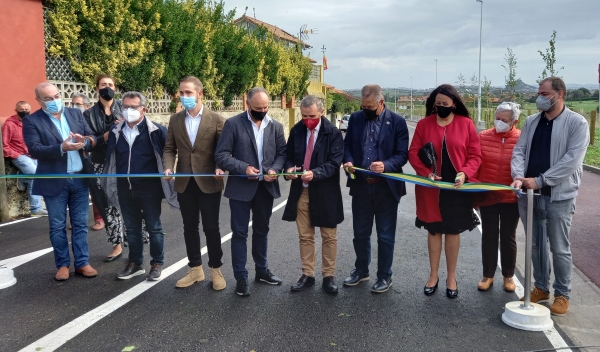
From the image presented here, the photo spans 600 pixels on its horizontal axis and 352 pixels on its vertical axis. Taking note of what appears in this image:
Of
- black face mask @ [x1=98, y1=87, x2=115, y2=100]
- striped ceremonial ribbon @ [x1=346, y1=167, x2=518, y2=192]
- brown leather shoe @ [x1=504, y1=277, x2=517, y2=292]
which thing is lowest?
brown leather shoe @ [x1=504, y1=277, x2=517, y2=292]

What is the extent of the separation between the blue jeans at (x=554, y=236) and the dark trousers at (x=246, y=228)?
2.51m

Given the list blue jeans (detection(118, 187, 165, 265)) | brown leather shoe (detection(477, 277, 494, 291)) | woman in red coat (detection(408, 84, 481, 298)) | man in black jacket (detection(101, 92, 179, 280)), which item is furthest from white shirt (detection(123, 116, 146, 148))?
brown leather shoe (detection(477, 277, 494, 291))

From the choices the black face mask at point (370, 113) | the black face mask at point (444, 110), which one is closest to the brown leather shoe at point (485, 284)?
the black face mask at point (444, 110)

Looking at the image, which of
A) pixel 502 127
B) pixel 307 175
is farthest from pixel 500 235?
pixel 307 175

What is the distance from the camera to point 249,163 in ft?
17.6

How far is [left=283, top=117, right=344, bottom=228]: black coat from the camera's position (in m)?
5.32

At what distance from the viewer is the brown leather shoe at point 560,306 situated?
4.68 metres

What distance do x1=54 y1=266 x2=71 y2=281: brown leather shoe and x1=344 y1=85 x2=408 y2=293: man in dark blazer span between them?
9.94ft

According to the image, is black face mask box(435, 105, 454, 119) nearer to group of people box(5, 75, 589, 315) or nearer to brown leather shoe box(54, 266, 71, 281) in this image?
group of people box(5, 75, 589, 315)

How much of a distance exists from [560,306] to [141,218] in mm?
4309

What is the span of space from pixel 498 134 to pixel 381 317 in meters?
2.19

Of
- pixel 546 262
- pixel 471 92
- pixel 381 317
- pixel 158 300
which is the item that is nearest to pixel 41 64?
pixel 158 300

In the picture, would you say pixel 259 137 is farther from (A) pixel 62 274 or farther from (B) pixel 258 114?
(A) pixel 62 274

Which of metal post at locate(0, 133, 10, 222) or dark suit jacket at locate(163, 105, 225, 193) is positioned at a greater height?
dark suit jacket at locate(163, 105, 225, 193)
